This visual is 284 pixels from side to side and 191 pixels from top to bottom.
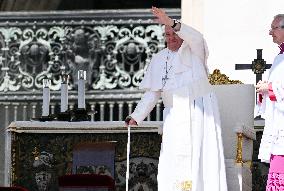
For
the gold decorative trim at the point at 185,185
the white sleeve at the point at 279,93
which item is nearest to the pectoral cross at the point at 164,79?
the gold decorative trim at the point at 185,185

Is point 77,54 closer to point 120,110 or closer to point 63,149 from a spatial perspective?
point 120,110

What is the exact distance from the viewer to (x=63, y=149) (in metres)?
13.3

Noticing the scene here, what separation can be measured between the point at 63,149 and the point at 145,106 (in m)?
1.90

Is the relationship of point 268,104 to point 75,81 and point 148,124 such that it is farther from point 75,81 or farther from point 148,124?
point 75,81

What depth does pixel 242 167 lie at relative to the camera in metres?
11.6

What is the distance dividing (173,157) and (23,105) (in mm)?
5579

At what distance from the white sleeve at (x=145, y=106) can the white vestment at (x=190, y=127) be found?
177 millimetres

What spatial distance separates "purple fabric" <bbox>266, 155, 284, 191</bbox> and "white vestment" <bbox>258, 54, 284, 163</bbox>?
54mm

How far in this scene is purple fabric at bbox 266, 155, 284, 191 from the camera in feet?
34.8

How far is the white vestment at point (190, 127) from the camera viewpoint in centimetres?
1122

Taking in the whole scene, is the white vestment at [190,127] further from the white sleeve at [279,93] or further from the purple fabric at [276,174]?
the white sleeve at [279,93]

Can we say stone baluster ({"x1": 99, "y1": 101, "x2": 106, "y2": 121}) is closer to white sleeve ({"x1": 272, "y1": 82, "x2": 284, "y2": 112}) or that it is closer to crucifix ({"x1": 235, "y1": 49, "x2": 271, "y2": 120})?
crucifix ({"x1": 235, "y1": 49, "x2": 271, "y2": 120})

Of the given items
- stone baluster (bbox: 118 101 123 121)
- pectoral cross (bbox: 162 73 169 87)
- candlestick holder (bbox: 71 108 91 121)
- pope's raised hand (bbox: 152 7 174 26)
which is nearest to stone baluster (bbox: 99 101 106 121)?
stone baluster (bbox: 118 101 123 121)

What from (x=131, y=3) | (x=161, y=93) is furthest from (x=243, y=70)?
(x=131, y=3)
